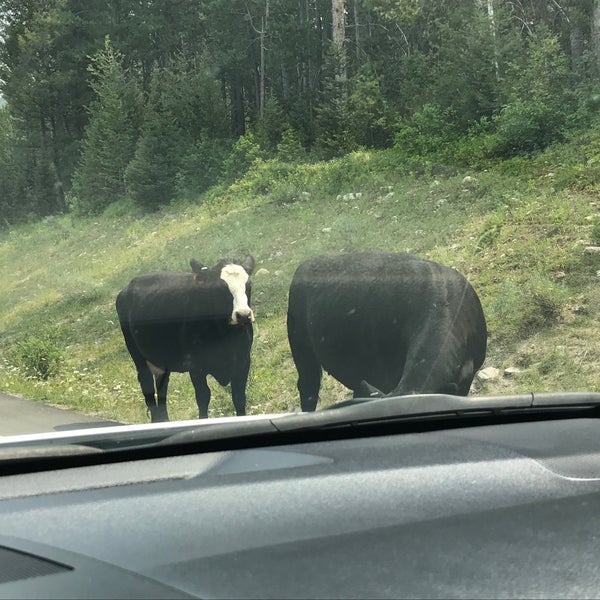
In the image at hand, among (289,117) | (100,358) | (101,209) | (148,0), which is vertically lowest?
(100,358)

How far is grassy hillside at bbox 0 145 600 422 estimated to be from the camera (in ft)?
27.4

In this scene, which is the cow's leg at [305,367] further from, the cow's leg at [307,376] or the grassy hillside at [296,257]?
the grassy hillside at [296,257]

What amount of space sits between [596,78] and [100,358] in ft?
31.1

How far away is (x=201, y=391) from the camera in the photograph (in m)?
7.84

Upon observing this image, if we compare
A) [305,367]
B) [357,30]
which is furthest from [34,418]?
[357,30]

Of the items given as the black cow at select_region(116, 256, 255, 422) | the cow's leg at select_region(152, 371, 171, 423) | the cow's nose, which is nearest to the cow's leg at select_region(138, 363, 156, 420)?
the black cow at select_region(116, 256, 255, 422)

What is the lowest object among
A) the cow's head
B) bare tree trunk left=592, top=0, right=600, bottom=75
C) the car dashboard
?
the cow's head

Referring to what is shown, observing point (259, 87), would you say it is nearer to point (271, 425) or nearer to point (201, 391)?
point (201, 391)

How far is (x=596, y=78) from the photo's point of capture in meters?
14.1

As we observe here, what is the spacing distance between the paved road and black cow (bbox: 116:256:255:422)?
3.89 feet

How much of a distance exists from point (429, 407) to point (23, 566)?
55.9 inches

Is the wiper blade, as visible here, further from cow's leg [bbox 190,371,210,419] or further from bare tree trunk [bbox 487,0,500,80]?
bare tree trunk [bbox 487,0,500,80]

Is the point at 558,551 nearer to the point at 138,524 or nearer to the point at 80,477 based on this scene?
the point at 138,524

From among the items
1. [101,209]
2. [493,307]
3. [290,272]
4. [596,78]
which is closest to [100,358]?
[290,272]
